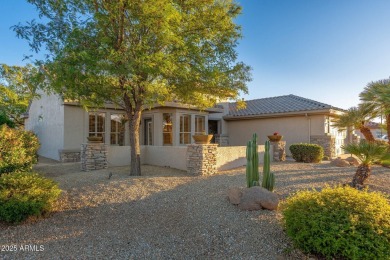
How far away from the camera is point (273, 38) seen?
12859 millimetres

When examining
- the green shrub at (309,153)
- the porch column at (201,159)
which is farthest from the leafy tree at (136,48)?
the green shrub at (309,153)

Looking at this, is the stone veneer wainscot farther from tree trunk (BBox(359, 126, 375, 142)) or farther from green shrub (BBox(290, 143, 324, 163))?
tree trunk (BBox(359, 126, 375, 142))

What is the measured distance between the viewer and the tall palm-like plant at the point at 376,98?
33.8 feet

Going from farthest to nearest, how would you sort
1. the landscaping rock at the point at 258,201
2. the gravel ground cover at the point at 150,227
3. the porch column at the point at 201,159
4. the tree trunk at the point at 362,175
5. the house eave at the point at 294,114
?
1. the house eave at the point at 294,114
2. the porch column at the point at 201,159
3. the tree trunk at the point at 362,175
4. the landscaping rock at the point at 258,201
5. the gravel ground cover at the point at 150,227

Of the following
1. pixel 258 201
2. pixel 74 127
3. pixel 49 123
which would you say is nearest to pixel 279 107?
pixel 258 201

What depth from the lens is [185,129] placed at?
57.3ft

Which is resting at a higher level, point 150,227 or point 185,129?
point 185,129

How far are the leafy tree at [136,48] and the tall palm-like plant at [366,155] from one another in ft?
15.3

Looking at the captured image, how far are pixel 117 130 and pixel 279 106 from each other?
1235 centimetres

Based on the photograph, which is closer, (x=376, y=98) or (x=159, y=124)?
(x=376, y=98)

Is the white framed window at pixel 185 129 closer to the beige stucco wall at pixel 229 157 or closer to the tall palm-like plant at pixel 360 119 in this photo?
the beige stucco wall at pixel 229 157

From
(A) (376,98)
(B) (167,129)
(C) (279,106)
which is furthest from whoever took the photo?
(C) (279,106)

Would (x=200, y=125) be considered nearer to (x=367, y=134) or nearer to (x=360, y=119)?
(x=360, y=119)

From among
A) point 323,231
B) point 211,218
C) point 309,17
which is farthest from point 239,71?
point 323,231
